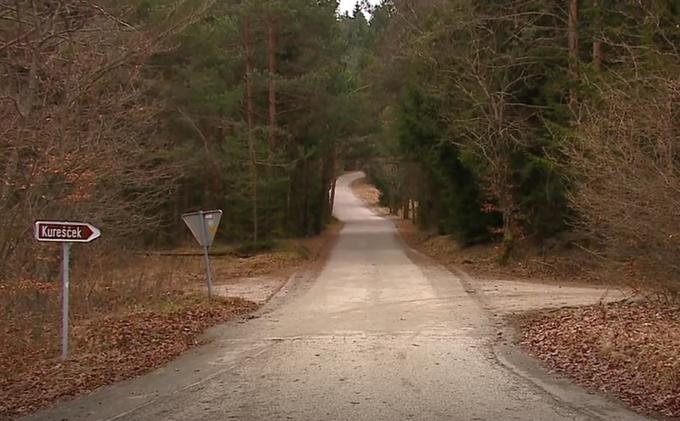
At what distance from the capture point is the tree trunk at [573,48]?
75.3ft

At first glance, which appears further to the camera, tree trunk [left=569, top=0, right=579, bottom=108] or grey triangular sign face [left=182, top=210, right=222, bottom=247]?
tree trunk [left=569, top=0, right=579, bottom=108]

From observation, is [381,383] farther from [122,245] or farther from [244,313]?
[122,245]

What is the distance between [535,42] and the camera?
26.7 meters

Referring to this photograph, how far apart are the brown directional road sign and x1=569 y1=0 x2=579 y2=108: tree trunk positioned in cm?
1580

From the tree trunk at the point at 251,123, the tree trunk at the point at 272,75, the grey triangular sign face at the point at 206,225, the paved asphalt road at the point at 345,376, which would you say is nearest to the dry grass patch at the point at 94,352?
the paved asphalt road at the point at 345,376

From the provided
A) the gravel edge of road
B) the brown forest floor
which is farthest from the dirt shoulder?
the brown forest floor

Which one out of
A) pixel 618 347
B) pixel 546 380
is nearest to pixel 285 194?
pixel 618 347

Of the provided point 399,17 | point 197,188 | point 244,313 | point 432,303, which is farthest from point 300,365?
point 197,188

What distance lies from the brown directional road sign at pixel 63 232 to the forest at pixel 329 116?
4.62 ft

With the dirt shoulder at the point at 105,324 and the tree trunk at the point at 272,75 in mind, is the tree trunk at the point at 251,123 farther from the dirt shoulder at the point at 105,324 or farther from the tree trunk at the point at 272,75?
the dirt shoulder at the point at 105,324

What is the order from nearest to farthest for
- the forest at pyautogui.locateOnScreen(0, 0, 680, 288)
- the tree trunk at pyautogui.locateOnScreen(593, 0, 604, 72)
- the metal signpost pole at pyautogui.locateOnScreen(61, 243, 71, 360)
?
1. the metal signpost pole at pyautogui.locateOnScreen(61, 243, 71, 360)
2. the forest at pyautogui.locateOnScreen(0, 0, 680, 288)
3. the tree trunk at pyautogui.locateOnScreen(593, 0, 604, 72)

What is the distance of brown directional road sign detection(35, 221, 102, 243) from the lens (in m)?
10.2

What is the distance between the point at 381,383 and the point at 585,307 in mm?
8812

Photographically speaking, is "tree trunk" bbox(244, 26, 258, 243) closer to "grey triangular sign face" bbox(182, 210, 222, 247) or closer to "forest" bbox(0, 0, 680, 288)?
"forest" bbox(0, 0, 680, 288)
